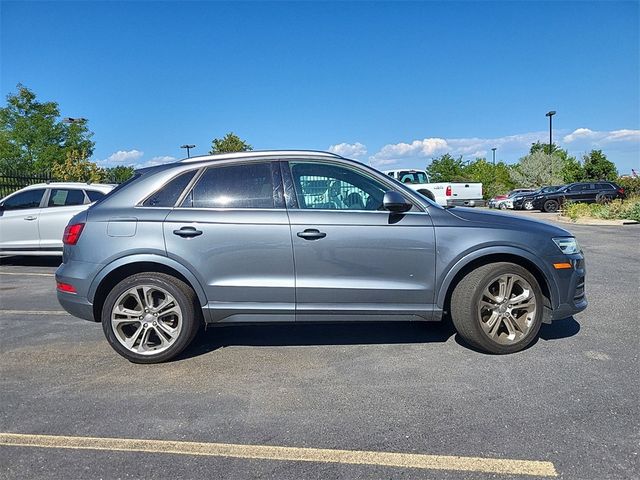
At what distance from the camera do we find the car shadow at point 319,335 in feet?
14.5

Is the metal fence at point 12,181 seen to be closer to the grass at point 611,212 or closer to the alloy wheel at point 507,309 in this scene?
the alloy wheel at point 507,309

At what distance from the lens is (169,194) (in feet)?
13.0

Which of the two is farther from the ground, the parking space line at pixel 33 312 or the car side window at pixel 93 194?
the car side window at pixel 93 194

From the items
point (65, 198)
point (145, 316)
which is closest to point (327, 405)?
point (145, 316)

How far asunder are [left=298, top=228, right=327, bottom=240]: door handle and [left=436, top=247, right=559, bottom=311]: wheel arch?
118cm

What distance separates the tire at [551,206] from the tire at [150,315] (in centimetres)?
2861

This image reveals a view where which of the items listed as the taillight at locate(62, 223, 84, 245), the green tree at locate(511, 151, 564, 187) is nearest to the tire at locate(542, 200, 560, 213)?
the green tree at locate(511, 151, 564, 187)

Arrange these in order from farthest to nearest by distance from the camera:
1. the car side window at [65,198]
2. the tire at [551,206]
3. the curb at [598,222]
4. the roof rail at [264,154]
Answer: the tire at [551,206] < the curb at [598,222] < the car side window at [65,198] < the roof rail at [264,154]

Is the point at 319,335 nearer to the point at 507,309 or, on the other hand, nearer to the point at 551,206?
the point at 507,309

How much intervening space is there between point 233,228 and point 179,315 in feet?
3.00

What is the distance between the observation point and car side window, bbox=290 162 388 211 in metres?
3.95

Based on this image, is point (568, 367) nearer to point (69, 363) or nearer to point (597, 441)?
point (597, 441)

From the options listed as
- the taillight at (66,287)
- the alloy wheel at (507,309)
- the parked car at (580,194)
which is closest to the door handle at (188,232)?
the taillight at (66,287)

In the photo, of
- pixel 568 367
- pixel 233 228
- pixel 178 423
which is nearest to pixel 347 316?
pixel 233 228
